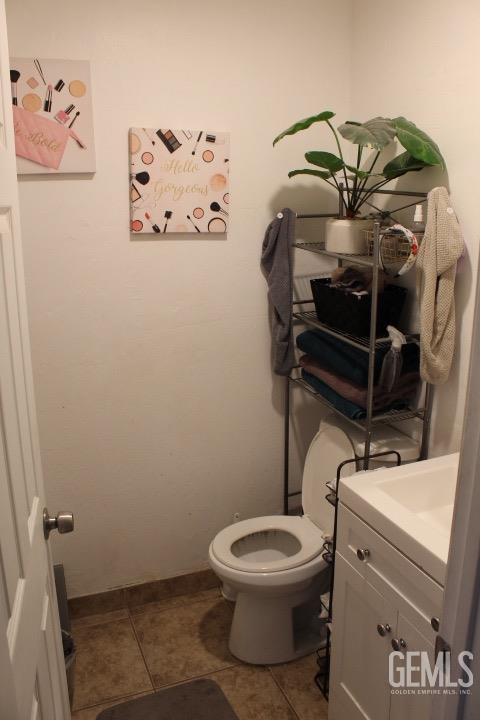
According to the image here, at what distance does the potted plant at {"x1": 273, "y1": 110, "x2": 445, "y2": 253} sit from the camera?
179cm

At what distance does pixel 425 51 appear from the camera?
1.90 meters

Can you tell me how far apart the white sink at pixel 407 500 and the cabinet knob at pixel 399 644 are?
0.22 metres

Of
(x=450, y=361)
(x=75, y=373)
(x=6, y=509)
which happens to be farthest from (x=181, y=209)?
(x=6, y=509)

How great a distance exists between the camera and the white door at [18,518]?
0.87 metres

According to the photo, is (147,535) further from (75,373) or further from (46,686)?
(46,686)

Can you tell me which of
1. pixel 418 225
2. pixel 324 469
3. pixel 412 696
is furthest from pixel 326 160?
pixel 412 696

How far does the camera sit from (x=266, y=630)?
2.19 m

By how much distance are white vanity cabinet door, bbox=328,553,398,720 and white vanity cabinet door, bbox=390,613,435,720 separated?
0.03 m

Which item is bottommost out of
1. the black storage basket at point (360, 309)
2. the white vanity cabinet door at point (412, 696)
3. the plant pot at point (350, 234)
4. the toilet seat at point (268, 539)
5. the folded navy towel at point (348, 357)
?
the toilet seat at point (268, 539)

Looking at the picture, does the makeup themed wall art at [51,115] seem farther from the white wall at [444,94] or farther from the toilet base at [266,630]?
the toilet base at [266,630]

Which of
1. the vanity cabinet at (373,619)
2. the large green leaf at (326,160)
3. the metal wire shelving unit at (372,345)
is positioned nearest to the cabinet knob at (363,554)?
the vanity cabinet at (373,619)

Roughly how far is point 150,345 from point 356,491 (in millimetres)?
991

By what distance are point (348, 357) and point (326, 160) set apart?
0.65 m

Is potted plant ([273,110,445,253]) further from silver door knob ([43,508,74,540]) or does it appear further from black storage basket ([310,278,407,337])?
silver door knob ([43,508,74,540])
